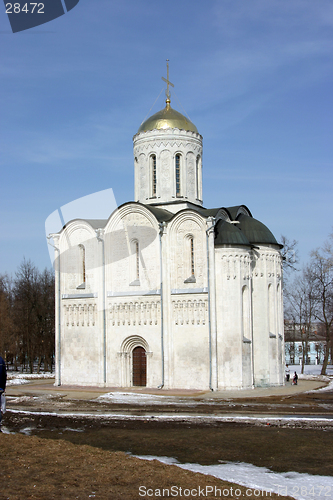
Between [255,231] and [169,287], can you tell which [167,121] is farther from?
[169,287]

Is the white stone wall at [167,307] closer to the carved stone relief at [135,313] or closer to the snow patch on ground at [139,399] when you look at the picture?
the carved stone relief at [135,313]

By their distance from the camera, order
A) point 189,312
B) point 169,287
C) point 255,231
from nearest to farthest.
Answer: point 189,312, point 169,287, point 255,231

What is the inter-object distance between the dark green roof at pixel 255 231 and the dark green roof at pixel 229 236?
1.52 meters

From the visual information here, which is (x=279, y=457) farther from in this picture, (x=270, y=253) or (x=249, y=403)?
(x=270, y=253)

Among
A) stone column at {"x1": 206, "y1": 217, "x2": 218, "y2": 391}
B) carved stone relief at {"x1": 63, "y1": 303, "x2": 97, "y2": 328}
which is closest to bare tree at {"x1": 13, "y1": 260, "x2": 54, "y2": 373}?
carved stone relief at {"x1": 63, "y1": 303, "x2": 97, "y2": 328}

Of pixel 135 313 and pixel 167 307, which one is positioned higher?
pixel 167 307

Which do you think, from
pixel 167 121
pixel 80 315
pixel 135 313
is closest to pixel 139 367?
pixel 135 313

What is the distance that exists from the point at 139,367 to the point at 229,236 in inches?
320

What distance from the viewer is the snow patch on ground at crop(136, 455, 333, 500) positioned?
8.44 m

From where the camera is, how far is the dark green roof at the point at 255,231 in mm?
27772

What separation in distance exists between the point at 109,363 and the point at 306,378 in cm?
1294

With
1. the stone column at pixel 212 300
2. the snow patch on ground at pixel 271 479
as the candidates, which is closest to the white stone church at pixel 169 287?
the stone column at pixel 212 300

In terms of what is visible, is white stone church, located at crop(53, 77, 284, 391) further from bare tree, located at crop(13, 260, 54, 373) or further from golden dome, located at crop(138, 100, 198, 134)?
bare tree, located at crop(13, 260, 54, 373)

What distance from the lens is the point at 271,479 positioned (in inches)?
364
